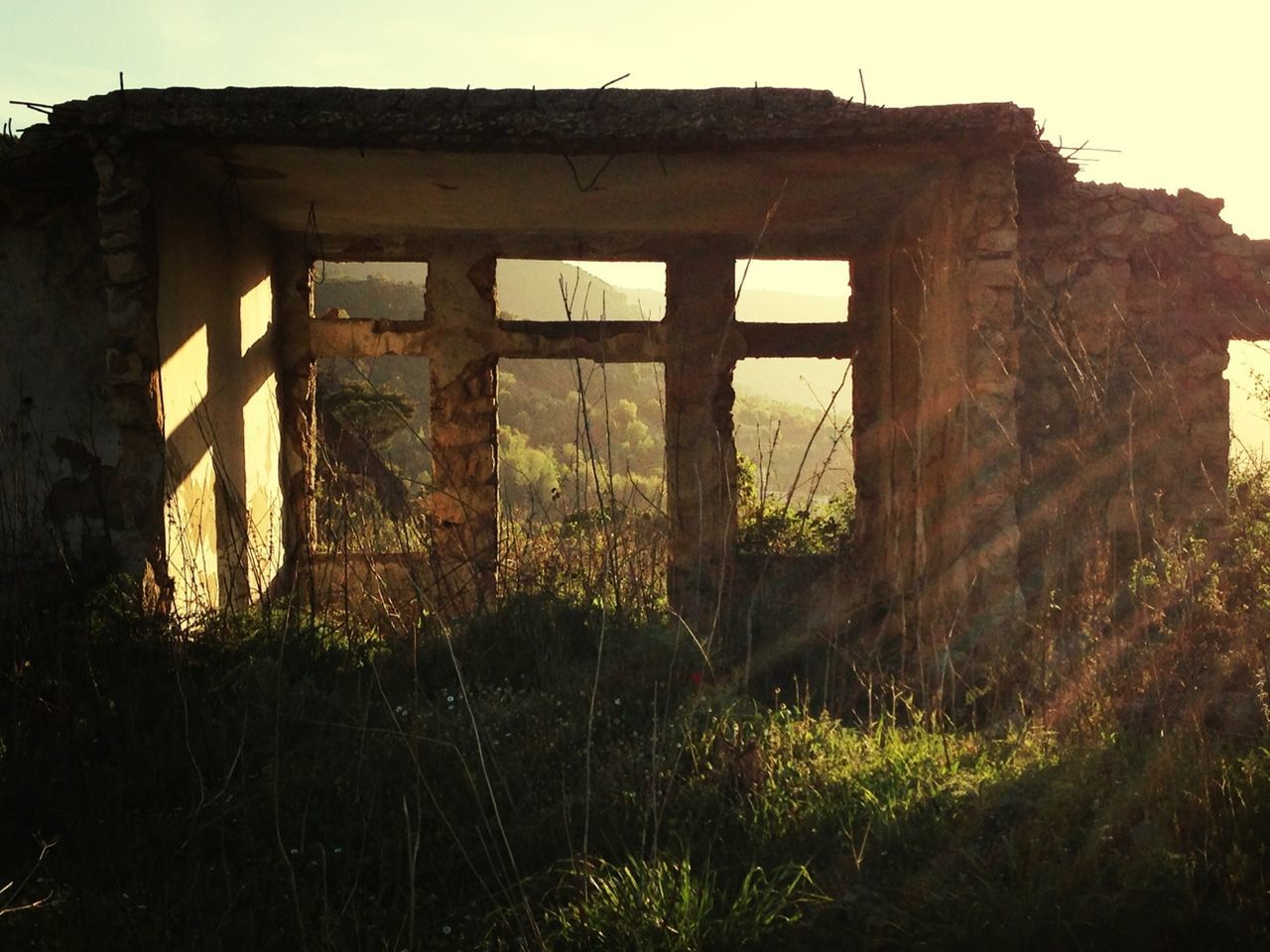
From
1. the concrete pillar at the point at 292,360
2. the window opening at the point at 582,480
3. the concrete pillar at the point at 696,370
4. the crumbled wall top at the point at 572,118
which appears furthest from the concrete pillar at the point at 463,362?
the crumbled wall top at the point at 572,118

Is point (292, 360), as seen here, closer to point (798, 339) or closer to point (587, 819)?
point (798, 339)

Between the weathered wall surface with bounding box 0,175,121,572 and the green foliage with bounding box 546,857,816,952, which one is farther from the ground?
the weathered wall surface with bounding box 0,175,121,572

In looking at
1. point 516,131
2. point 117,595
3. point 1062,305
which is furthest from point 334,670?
point 1062,305

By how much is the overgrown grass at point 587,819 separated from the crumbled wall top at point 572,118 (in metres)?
2.32

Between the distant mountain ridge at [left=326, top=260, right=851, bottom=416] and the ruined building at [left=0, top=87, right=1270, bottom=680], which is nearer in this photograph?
the ruined building at [left=0, top=87, right=1270, bottom=680]

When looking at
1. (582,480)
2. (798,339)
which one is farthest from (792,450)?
(798,339)

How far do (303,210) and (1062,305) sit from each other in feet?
14.9

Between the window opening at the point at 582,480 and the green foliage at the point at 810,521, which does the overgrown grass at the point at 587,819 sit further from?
the green foliage at the point at 810,521

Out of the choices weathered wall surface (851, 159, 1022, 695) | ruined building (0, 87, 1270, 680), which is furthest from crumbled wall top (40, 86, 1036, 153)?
weathered wall surface (851, 159, 1022, 695)

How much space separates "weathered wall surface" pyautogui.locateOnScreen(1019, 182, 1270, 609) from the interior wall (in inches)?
166

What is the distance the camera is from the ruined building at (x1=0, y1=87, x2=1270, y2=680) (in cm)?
532

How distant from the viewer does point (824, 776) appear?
345 centimetres

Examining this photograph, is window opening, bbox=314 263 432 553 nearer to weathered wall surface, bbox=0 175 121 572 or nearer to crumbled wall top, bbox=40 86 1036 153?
crumbled wall top, bbox=40 86 1036 153

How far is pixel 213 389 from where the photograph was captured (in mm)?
6551
